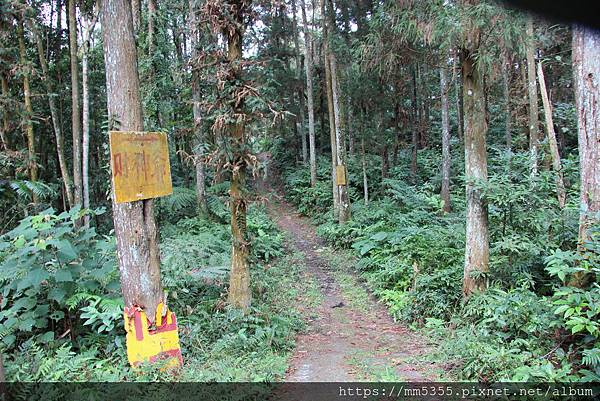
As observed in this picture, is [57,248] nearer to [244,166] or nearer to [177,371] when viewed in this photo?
[177,371]

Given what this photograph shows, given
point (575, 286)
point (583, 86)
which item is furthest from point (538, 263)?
point (583, 86)

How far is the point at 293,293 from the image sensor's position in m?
8.56

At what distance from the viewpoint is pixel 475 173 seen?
21.5 ft

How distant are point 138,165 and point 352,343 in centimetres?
410

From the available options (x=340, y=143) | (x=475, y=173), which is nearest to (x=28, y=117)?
(x=340, y=143)

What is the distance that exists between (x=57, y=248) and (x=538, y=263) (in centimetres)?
685

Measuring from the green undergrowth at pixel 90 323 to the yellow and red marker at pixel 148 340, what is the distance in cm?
17

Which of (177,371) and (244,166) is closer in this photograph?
(177,371)

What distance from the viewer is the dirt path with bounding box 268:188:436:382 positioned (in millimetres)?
5098

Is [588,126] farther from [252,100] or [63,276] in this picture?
[63,276]

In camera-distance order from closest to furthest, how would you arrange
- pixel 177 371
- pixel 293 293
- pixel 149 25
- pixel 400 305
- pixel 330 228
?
pixel 177 371
pixel 400 305
pixel 293 293
pixel 149 25
pixel 330 228

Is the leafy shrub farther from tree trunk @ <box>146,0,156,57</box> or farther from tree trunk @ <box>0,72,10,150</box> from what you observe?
tree trunk @ <box>0,72,10,150</box>

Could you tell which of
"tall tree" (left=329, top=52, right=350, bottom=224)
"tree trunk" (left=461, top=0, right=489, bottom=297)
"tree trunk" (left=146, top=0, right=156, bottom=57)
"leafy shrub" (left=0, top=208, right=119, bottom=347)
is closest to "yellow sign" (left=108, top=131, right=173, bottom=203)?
"leafy shrub" (left=0, top=208, right=119, bottom=347)

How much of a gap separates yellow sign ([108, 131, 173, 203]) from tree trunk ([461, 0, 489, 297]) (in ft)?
15.3
